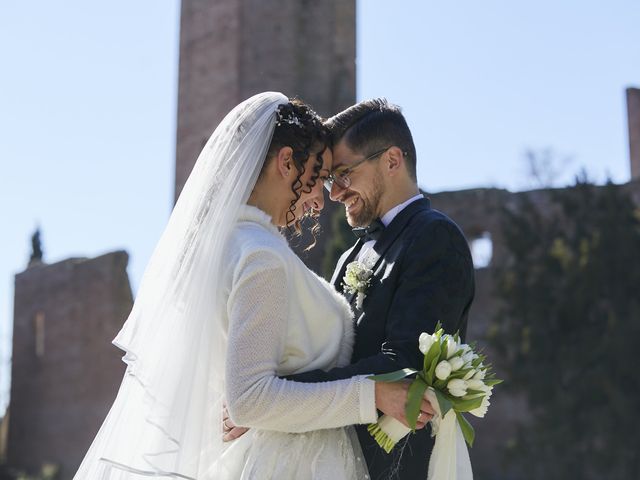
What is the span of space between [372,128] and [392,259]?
1.79 feet

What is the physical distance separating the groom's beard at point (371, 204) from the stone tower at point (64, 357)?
2562 cm

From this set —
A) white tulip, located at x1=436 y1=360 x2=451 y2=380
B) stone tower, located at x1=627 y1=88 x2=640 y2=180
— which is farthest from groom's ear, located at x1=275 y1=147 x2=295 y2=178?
stone tower, located at x1=627 y1=88 x2=640 y2=180

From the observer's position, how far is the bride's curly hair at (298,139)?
12.7 feet

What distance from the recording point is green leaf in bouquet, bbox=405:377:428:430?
11.6ft

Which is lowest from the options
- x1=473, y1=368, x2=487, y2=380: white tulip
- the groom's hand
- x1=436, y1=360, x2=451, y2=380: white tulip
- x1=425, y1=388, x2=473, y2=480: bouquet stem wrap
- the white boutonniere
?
x1=425, y1=388, x2=473, y2=480: bouquet stem wrap

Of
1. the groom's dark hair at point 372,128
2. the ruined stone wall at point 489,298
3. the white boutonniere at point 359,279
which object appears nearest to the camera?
the white boutonniere at point 359,279

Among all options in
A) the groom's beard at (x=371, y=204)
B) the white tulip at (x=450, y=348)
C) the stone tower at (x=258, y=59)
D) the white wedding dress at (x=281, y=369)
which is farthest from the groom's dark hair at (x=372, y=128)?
the stone tower at (x=258, y=59)

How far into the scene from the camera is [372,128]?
426 cm

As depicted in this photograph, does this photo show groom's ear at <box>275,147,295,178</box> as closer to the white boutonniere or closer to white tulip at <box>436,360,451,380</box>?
the white boutonniere

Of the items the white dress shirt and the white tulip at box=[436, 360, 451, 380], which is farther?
the white dress shirt

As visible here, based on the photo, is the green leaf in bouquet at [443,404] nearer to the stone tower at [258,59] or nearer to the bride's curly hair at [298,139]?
the bride's curly hair at [298,139]

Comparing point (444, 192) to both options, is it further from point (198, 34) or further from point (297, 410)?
point (297, 410)

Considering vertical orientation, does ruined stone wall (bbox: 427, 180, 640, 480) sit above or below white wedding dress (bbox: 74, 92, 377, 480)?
below

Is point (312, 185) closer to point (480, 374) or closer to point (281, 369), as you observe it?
point (281, 369)
